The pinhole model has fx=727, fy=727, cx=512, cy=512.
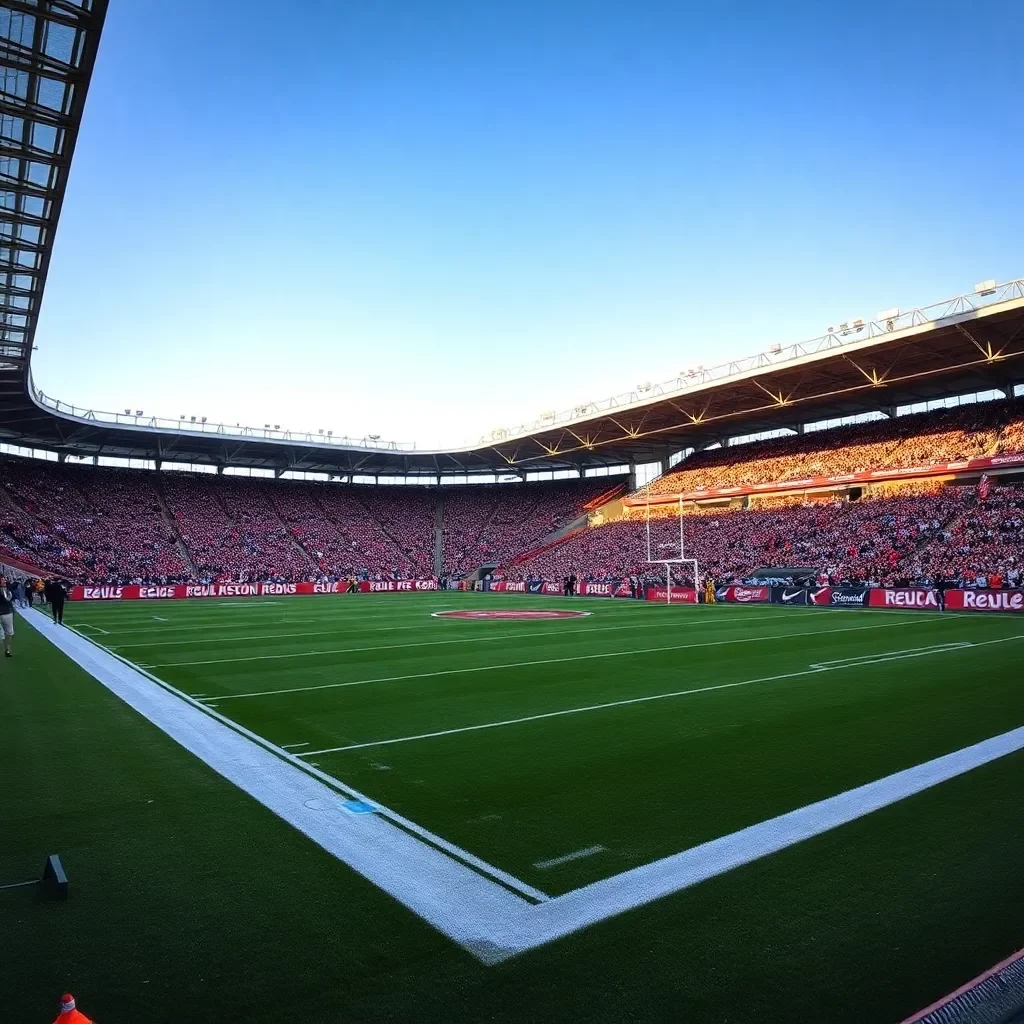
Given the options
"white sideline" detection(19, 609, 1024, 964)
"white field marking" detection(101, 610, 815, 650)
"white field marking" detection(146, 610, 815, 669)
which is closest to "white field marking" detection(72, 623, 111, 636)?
"white field marking" detection(101, 610, 815, 650)

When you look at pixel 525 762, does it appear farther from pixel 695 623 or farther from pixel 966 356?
pixel 966 356

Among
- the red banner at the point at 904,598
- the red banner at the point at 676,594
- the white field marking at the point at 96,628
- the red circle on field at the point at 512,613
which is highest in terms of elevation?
the white field marking at the point at 96,628

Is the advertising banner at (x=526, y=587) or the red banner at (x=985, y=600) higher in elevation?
the red banner at (x=985, y=600)

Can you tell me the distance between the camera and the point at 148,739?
8.73 m

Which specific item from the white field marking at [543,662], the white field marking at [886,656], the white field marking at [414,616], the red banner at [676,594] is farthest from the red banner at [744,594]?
the white field marking at [886,656]

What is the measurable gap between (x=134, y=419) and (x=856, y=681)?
53.0 metres

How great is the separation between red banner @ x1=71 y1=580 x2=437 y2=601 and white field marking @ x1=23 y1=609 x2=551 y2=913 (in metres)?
38.9

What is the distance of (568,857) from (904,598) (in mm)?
30546

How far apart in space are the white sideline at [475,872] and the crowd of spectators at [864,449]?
3910 cm

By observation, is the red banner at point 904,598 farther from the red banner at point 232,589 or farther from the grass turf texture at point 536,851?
the red banner at point 232,589

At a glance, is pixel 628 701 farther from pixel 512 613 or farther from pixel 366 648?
pixel 512 613

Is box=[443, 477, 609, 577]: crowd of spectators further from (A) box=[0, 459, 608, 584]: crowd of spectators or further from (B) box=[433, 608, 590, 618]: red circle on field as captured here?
(B) box=[433, 608, 590, 618]: red circle on field

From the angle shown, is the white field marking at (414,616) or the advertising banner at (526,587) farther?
the advertising banner at (526,587)

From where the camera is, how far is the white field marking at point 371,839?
4.48 meters
